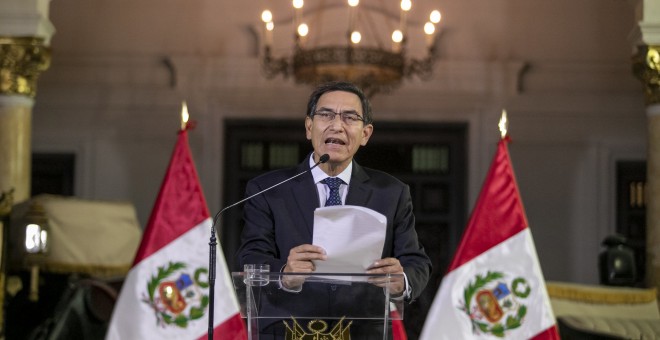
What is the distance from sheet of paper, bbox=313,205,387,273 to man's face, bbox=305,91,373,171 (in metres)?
0.33

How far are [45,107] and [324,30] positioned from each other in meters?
2.61

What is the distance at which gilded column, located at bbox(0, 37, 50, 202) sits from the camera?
8875 millimetres

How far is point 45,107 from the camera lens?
36.3ft

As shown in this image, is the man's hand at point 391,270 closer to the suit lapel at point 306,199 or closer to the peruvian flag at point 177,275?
the suit lapel at point 306,199

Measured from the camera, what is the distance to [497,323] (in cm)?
770

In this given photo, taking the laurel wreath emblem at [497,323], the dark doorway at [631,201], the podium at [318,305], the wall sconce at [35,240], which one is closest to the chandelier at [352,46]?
the dark doorway at [631,201]

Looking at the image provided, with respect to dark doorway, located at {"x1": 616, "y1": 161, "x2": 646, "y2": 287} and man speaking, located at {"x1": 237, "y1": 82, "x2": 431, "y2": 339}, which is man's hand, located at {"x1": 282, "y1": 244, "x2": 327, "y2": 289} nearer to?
man speaking, located at {"x1": 237, "y1": 82, "x2": 431, "y2": 339}

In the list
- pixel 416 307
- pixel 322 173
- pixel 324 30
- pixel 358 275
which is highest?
pixel 324 30

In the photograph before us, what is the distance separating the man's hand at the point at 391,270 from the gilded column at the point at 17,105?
18.9 feet

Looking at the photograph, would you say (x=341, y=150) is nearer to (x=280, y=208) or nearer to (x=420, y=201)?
(x=280, y=208)

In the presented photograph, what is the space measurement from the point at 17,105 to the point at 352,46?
2.51 meters

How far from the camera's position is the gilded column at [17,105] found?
8.88m

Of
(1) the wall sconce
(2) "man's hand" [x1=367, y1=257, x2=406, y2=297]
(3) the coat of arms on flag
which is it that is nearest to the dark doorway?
(3) the coat of arms on flag

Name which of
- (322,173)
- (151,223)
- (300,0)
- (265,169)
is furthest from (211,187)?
(322,173)
